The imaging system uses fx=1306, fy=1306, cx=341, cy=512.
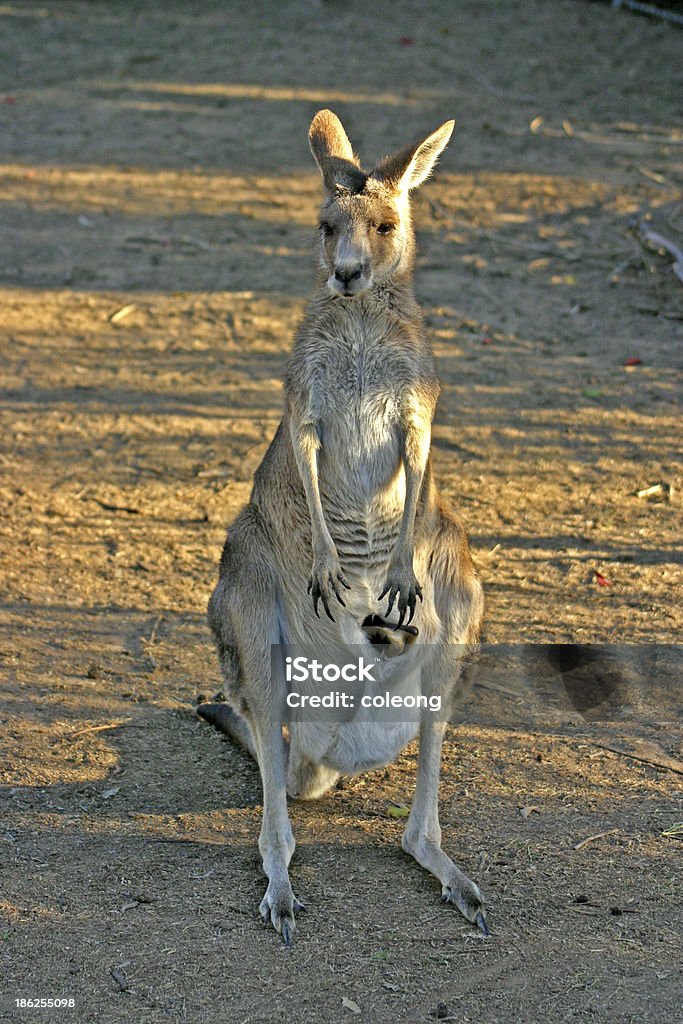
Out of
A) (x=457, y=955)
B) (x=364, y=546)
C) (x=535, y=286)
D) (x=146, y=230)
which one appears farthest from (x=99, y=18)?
(x=457, y=955)

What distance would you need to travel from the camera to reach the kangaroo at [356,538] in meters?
3.35

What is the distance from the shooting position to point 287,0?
38.1 feet

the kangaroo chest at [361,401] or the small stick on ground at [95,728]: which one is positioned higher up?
the kangaroo chest at [361,401]

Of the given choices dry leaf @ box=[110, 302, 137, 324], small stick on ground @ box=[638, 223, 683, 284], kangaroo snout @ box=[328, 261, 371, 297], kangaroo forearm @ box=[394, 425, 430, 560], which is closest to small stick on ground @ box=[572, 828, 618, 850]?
kangaroo forearm @ box=[394, 425, 430, 560]

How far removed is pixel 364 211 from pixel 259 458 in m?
2.34

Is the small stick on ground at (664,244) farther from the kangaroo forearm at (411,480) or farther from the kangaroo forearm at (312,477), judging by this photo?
the kangaroo forearm at (312,477)

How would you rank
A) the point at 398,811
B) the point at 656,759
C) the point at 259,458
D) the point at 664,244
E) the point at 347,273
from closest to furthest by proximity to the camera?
Answer: the point at 347,273 < the point at 398,811 < the point at 656,759 < the point at 259,458 < the point at 664,244

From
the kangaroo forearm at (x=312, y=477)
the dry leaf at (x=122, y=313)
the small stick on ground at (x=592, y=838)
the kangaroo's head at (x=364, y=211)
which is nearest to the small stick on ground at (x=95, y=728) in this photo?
the kangaroo forearm at (x=312, y=477)

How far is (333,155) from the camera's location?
3467 mm

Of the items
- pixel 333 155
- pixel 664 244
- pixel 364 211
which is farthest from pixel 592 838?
pixel 664 244

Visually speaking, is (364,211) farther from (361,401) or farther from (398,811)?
(398,811)

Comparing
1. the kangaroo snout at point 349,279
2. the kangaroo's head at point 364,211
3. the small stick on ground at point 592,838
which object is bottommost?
the small stick on ground at point 592,838

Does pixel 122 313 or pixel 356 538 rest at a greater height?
pixel 122 313

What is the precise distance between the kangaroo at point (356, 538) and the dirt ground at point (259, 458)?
0.29 metres
